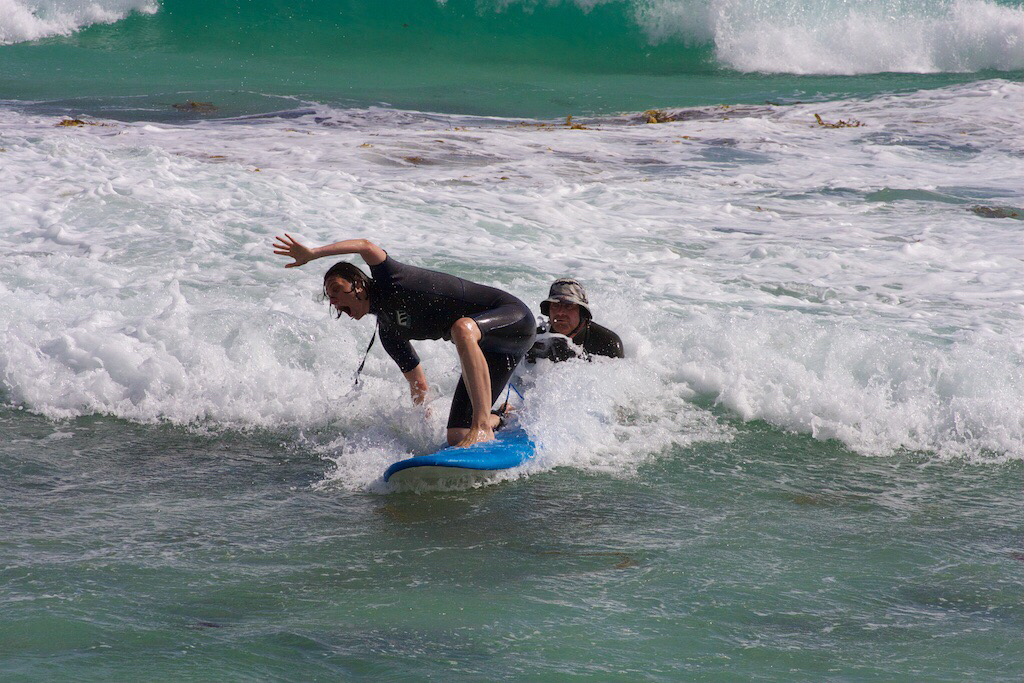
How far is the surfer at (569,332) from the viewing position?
6.00m

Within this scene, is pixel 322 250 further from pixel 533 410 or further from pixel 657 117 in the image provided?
pixel 657 117

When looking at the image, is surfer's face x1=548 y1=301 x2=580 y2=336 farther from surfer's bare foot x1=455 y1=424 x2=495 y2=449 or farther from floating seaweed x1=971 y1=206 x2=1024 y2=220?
floating seaweed x1=971 y1=206 x2=1024 y2=220

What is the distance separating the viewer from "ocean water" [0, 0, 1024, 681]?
3.48 m

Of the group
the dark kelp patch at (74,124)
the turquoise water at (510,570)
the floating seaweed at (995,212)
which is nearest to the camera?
the turquoise water at (510,570)

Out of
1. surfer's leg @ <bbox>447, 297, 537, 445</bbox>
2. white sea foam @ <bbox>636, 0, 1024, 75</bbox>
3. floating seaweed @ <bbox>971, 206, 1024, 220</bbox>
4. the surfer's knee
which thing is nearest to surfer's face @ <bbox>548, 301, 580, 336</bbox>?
surfer's leg @ <bbox>447, 297, 537, 445</bbox>

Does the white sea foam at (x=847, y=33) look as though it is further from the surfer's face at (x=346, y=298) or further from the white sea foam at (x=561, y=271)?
the surfer's face at (x=346, y=298)

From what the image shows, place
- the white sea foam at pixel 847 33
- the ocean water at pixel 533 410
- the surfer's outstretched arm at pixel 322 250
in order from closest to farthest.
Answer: the ocean water at pixel 533 410 → the surfer's outstretched arm at pixel 322 250 → the white sea foam at pixel 847 33

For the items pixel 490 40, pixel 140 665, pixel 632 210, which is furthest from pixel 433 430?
pixel 490 40

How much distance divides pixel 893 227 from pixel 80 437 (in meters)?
7.78

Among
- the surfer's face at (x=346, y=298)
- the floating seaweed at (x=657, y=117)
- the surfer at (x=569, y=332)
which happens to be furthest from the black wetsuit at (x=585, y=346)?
the floating seaweed at (x=657, y=117)

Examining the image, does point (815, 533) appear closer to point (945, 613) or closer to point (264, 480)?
point (945, 613)

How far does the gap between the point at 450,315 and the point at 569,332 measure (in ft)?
3.54

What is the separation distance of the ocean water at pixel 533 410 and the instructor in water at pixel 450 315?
0.37m

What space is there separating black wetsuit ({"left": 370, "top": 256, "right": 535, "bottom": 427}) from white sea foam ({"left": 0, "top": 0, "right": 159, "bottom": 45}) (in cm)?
1940
